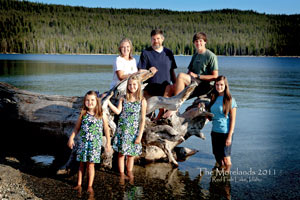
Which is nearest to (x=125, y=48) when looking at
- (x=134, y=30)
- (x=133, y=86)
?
(x=133, y=86)

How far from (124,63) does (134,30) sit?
138 metres

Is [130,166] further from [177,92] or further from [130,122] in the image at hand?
[177,92]

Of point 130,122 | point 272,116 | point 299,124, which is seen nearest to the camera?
point 130,122

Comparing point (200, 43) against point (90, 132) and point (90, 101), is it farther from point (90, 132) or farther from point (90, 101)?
point (90, 132)

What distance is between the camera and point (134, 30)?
464 feet

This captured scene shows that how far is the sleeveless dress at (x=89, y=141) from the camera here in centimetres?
509

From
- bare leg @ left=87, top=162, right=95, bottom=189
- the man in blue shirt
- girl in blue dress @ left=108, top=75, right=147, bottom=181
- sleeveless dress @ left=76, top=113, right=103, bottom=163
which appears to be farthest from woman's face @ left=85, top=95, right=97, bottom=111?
the man in blue shirt

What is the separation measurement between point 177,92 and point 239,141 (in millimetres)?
3354

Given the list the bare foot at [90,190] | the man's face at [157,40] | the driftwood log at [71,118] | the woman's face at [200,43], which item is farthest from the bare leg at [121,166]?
the woman's face at [200,43]

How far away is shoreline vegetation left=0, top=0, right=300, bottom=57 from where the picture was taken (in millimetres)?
122125

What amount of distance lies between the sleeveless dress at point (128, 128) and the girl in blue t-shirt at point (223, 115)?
1355 mm

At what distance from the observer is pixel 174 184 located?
5.73m

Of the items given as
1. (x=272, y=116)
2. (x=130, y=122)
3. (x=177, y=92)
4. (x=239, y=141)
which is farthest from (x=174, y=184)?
(x=272, y=116)

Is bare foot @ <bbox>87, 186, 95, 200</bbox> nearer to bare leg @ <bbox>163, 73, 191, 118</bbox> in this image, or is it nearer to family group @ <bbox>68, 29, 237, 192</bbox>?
family group @ <bbox>68, 29, 237, 192</bbox>
